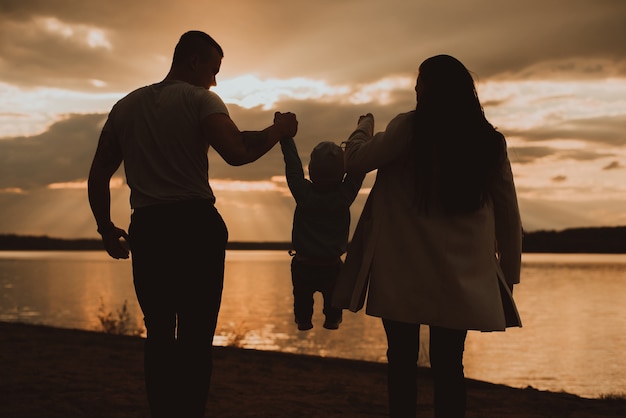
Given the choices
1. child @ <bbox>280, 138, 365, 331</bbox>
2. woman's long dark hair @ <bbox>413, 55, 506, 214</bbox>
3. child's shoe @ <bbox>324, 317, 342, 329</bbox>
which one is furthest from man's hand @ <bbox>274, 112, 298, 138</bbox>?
child's shoe @ <bbox>324, 317, 342, 329</bbox>

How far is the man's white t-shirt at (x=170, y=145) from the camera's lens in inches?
137

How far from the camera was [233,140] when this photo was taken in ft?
11.5

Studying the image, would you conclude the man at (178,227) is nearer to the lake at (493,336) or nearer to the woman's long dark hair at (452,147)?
the woman's long dark hair at (452,147)

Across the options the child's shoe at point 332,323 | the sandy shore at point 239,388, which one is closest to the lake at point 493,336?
the sandy shore at point 239,388

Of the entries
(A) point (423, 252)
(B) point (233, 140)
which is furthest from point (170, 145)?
(A) point (423, 252)

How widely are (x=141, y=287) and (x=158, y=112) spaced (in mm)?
911

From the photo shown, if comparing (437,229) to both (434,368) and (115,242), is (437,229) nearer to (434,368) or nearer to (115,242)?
(434,368)

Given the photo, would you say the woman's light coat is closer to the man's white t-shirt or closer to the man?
the man

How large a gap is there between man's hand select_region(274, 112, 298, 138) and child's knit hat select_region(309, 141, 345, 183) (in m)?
0.30

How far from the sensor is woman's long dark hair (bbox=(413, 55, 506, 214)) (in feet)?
10.9

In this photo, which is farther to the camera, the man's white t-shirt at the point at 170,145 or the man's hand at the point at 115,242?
the man's hand at the point at 115,242

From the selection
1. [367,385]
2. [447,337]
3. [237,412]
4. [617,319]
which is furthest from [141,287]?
[617,319]

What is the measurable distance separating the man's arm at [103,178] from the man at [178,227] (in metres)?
0.18

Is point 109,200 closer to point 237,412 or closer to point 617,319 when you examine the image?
point 237,412
